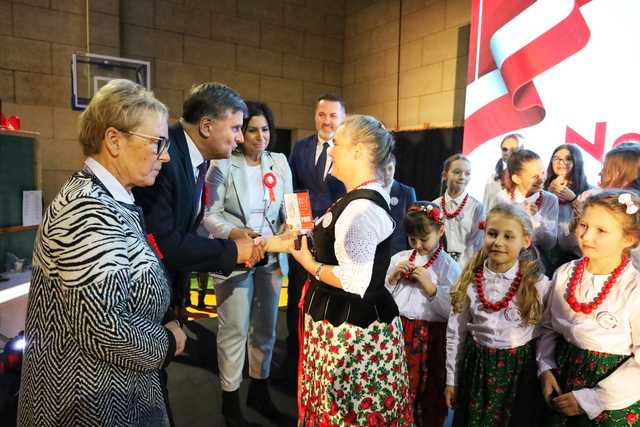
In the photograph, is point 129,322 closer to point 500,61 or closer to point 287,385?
point 287,385

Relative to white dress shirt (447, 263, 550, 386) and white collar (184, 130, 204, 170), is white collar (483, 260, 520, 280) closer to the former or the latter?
white dress shirt (447, 263, 550, 386)

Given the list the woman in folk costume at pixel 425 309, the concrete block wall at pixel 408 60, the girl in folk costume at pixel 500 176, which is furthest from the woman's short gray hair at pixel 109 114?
the concrete block wall at pixel 408 60

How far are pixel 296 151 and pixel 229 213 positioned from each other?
2.66ft

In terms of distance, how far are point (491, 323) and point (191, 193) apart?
51.8 inches

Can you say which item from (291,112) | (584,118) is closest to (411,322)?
(584,118)

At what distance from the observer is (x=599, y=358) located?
1.51 m

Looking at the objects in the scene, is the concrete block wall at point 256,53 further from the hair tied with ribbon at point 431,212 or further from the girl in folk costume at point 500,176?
the hair tied with ribbon at point 431,212

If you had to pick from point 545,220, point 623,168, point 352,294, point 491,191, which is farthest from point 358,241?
point 491,191

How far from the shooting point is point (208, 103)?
169cm

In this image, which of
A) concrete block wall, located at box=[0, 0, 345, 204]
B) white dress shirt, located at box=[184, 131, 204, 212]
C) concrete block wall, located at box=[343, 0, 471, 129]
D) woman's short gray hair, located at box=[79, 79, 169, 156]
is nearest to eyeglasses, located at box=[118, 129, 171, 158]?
woman's short gray hair, located at box=[79, 79, 169, 156]

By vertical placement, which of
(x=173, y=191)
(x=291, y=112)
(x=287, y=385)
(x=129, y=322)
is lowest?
(x=287, y=385)

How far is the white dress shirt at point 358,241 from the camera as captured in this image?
4.68 ft

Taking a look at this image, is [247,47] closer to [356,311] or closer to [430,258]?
[430,258]

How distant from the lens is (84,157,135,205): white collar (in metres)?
1.04
